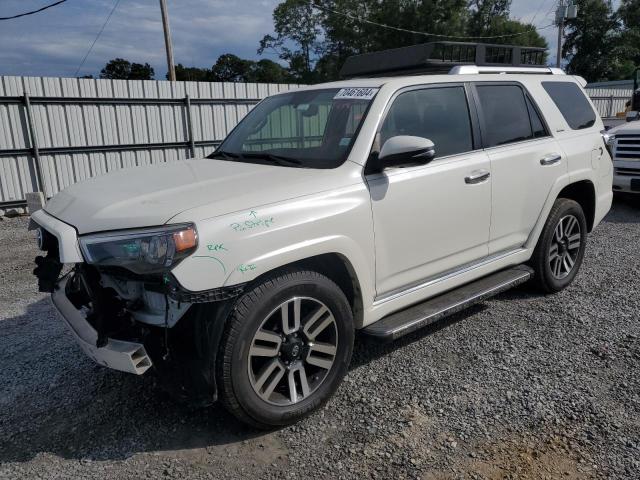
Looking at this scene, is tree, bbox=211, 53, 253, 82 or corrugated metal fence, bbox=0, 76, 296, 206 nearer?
corrugated metal fence, bbox=0, 76, 296, 206

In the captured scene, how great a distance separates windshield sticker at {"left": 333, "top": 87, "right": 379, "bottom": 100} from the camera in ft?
11.5

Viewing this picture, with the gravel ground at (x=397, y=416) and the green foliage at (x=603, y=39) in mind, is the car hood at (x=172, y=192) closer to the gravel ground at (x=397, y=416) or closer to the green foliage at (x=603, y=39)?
the gravel ground at (x=397, y=416)

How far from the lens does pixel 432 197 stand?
11.5 ft

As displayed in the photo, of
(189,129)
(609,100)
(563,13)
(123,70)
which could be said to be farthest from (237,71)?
(189,129)

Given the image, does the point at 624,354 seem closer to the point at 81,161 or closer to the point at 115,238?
the point at 115,238

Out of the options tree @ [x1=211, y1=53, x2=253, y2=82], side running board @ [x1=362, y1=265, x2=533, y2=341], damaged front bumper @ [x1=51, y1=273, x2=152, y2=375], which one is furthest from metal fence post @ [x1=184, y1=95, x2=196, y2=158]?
tree @ [x1=211, y1=53, x2=253, y2=82]

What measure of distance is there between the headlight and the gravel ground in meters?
1.06

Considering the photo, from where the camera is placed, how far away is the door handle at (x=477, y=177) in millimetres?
3744

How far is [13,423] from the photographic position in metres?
3.07

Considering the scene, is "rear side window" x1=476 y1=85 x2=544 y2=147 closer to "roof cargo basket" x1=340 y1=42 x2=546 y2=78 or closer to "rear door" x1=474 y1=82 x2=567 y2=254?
"rear door" x1=474 y1=82 x2=567 y2=254

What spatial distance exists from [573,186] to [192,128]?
8.69 meters

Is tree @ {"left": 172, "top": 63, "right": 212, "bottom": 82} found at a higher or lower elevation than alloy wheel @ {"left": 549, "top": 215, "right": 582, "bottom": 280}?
higher

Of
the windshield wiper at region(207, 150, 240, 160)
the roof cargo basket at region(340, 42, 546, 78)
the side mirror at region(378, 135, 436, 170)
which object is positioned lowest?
the windshield wiper at region(207, 150, 240, 160)

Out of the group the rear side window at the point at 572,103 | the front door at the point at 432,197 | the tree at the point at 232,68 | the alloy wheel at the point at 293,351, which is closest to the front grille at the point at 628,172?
the rear side window at the point at 572,103
